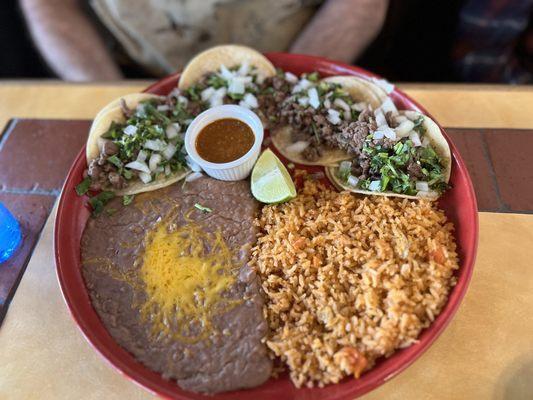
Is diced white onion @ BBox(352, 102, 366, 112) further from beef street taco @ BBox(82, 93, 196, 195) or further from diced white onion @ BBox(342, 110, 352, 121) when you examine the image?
beef street taco @ BBox(82, 93, 196, 195)

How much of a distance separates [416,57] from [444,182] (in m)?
1.78

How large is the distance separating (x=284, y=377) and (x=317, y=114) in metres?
1.13

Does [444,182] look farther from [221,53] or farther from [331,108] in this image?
[221,53]

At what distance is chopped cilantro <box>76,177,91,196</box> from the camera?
1.99 metres

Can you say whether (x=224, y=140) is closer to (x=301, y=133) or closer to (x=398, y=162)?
(x=301, y=133)

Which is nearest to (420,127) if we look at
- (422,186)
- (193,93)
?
(422,186)

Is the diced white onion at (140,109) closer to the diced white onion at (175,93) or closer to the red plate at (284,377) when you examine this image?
the diced white onion at (175,93)

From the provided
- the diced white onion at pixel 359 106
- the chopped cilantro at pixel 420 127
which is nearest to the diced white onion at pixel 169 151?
the diced white onion at pixel 359 106

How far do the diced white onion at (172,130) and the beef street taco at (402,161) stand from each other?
79cm

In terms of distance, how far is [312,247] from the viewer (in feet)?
5.90

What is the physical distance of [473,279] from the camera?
1786 mm

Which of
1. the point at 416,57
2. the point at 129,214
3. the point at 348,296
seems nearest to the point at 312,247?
the point at 348,296

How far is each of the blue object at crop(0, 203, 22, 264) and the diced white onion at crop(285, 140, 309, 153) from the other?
123cm

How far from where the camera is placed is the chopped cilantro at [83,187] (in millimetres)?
1985
